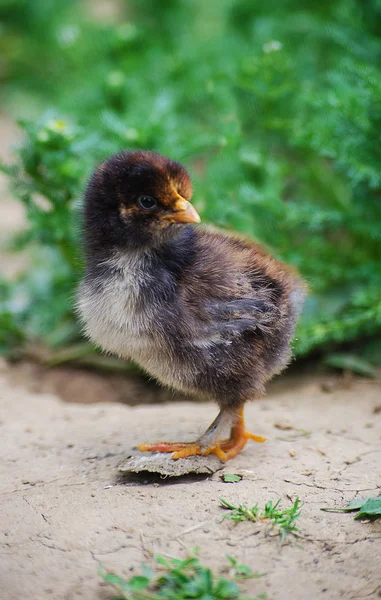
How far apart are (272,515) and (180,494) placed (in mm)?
436

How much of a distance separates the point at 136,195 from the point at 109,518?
54.3 inches

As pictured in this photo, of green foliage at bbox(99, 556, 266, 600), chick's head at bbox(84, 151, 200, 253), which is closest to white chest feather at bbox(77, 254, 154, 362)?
chick's head at bbox(84, 151, 200, 253)

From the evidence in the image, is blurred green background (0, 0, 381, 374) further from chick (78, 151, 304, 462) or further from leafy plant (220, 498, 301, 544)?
leafy plant (220, 498, 301, 544)

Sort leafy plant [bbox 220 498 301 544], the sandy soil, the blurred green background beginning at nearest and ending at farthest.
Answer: the sandy soil
leafy plant [bbox 220 498 301 544]
the blurred green background

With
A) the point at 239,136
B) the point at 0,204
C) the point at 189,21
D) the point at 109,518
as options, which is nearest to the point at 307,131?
the point at 239,136

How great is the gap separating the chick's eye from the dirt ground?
1243mm

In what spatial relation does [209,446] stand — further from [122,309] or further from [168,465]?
[122,309]

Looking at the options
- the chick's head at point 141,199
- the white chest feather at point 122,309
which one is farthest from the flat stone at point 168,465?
the chick's head at point 141,199

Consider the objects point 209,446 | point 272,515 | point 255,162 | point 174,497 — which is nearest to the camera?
point 272,515

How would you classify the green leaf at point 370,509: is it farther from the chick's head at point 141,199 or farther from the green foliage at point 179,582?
the chick's head at point 141,199

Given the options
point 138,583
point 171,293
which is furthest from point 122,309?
point 138,583

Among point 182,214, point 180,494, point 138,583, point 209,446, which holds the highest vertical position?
point 182,214

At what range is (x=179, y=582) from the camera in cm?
238

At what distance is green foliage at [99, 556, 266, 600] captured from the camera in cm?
232
